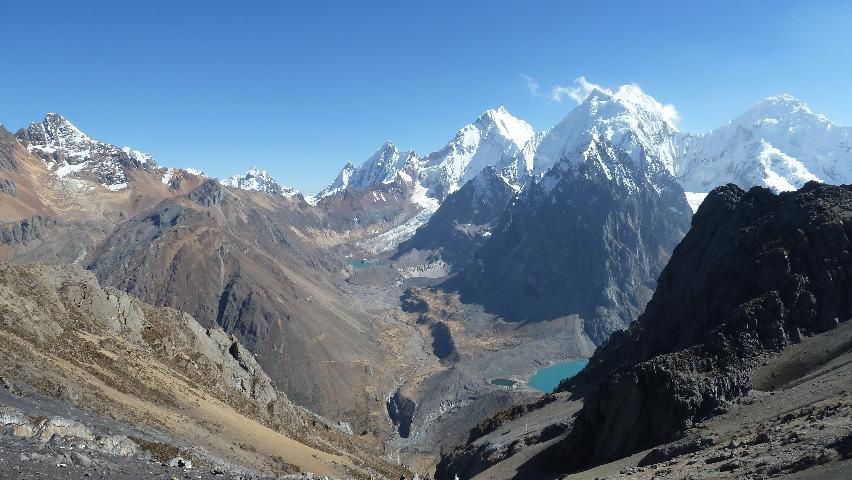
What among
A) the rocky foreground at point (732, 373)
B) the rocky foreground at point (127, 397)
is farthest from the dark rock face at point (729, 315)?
the rocky foreground at point (127, 397)

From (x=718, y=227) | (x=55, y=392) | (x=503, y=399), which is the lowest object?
(x=503, y=399)

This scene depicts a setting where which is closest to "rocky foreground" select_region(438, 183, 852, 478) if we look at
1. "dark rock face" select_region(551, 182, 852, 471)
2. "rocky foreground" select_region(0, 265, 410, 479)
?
"dark rock face" select_region(551, 182, 852, 471)

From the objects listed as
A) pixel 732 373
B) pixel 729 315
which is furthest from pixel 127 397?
pixel 729 315

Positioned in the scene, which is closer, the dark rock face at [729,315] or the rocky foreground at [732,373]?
the rocky foreground at [732,373]

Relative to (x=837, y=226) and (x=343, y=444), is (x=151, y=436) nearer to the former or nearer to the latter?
(x=343, y=444)

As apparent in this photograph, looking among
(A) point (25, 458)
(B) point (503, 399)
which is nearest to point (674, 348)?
(A) point (25, 458)

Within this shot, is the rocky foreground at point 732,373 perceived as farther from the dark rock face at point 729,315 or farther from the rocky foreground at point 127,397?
the rocky foreground at point 127,397

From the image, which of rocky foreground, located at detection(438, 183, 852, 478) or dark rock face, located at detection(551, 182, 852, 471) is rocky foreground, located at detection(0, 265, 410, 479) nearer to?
rocky foreground, located at detection(438, 183, 852, 478)

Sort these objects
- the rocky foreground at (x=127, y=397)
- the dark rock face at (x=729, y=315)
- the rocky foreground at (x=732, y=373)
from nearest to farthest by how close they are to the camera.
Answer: the rocky foreground at (x=127, y=397)
the rocky foreground at (x=732, y=373)
the dark rock face at (x=729, y=315)
